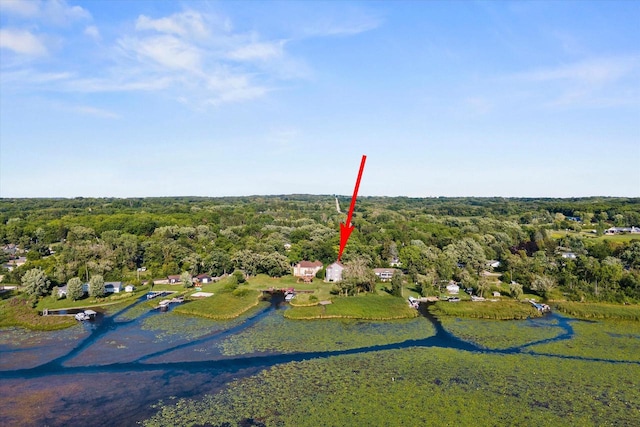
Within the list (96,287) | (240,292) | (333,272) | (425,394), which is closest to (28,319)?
(96,287)

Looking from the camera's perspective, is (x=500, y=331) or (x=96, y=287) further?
(x=96, y=287)

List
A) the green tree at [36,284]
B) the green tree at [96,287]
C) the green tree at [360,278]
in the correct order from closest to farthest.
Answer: the green tree at [36,284] → the green tree at [96,287] → the green tree at [360,278]

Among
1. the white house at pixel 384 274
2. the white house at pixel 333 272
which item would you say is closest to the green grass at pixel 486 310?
the white house at pixel 384 274

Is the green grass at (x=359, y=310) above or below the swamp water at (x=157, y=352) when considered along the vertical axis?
above

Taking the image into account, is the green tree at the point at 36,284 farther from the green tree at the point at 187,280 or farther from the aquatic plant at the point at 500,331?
the aquatic plant at the point at 500,331

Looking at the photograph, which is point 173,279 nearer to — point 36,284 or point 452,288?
point 36,284

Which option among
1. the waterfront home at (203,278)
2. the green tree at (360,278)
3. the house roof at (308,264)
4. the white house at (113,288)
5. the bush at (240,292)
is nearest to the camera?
the bush at (240,292)

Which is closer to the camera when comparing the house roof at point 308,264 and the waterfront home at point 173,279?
the waterfront home at point 173,279

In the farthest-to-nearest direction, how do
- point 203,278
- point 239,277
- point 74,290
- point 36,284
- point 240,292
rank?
1. point 203,278
2. point 239,277
3. point 240,292
4. point 36,284
5. point 74,290
